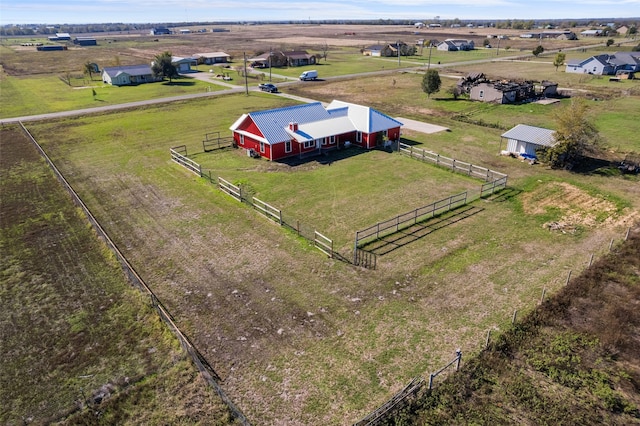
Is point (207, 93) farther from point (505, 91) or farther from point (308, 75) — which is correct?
point (505, 91)

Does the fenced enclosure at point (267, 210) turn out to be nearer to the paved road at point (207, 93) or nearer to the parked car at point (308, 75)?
the paved road at point (207, 93)

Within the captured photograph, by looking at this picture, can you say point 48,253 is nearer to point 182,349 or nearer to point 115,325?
point 115,325

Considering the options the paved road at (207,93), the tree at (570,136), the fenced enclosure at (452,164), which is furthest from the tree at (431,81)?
the tree at (570,136)

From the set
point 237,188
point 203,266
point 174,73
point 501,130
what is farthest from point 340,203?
point 174,73

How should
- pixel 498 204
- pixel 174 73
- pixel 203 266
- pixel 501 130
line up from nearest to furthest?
pixel 203 266, pixel 498 204, pixel 501 130, pixel 174 73

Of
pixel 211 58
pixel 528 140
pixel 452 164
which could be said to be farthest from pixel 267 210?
pixel 211 58

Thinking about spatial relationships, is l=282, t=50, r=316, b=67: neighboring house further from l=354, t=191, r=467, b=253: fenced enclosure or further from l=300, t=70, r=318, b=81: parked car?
l=354, t=191, r=467, b=253: fenced enclosure
